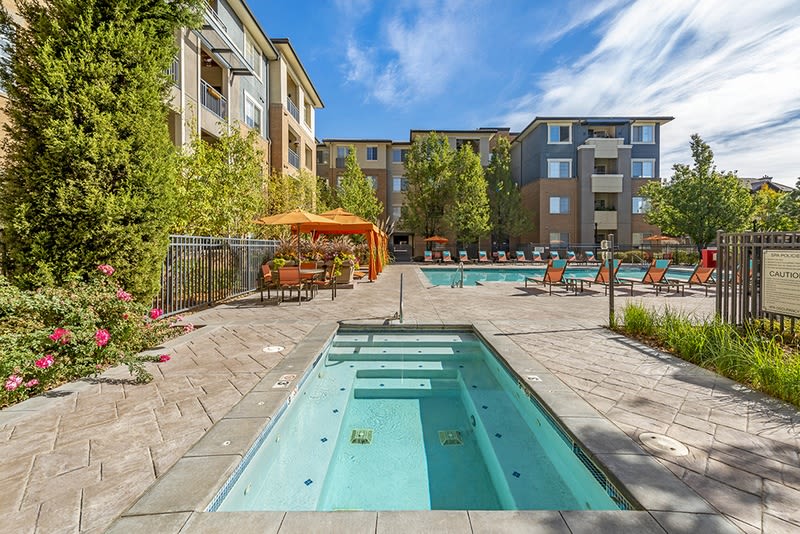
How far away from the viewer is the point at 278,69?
19891 millimetres

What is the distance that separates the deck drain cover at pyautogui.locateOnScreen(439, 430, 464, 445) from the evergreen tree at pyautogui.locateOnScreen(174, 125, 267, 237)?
26.6ft

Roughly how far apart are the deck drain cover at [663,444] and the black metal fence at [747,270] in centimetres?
355

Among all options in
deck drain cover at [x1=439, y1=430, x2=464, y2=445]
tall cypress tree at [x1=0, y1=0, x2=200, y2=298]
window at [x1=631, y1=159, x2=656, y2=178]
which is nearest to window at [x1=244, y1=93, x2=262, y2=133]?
tall cypress tree at [x1=0, y1=0, x2=200, y2=298]

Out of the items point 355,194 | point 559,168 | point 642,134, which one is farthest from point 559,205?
point 355,194

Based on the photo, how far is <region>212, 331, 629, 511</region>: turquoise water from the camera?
8.18ft

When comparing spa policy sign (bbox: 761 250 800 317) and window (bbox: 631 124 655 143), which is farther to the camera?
window (bbox: 631 124 655 143)

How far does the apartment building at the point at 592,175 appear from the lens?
101ft

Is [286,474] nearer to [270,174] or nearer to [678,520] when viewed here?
[678,520]

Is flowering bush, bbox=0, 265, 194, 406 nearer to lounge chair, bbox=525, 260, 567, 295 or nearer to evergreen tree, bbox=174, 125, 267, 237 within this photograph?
evergreen tree, bbox=174, 125, 267, 237

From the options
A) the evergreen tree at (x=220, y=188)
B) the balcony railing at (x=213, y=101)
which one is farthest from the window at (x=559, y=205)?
the evergreen tree at (x=220, y=188)

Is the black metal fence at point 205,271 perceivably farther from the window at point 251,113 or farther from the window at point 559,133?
the window at point 559,133

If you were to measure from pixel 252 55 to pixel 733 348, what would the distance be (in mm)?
20748

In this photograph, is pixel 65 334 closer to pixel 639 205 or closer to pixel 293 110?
pixel 293 110

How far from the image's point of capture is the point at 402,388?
4.63 m
